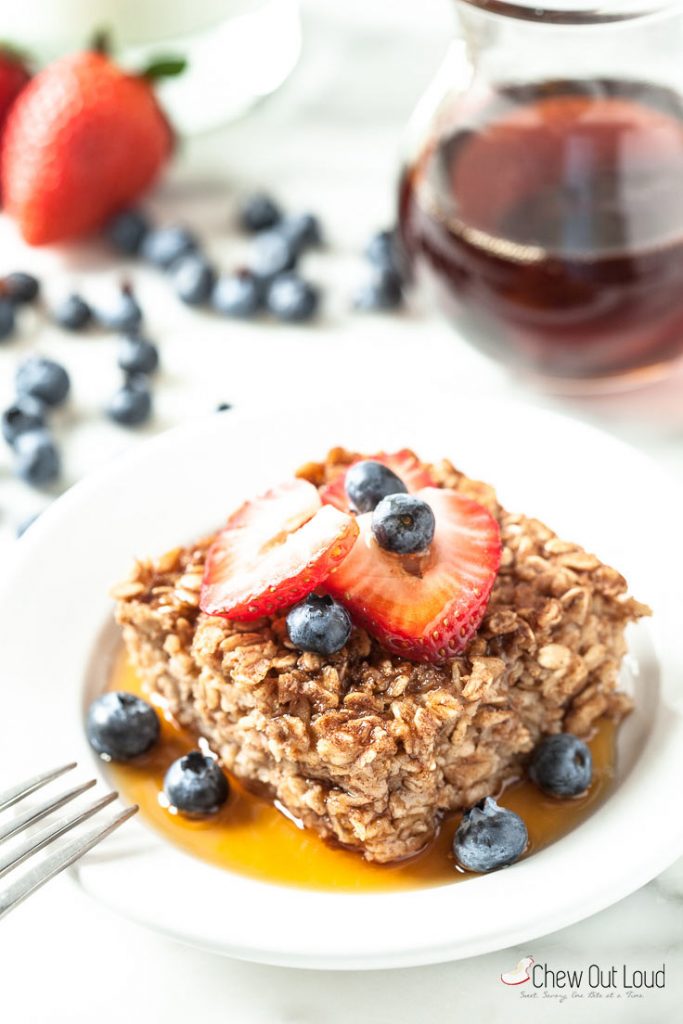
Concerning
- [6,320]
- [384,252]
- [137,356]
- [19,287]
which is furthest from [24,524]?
[384,252]

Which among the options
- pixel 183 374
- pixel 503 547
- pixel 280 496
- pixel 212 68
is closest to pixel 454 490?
pixel 503 547

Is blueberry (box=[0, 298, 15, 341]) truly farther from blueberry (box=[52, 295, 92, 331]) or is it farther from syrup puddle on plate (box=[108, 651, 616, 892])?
syrup puddle on plate (box=[108, 651, 616, 892])

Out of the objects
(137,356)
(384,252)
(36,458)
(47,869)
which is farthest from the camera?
(384,252)

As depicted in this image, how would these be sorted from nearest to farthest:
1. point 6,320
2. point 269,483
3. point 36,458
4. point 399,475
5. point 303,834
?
point 303,834
point 399,475
point 269,483
point 36,458
point 6,320

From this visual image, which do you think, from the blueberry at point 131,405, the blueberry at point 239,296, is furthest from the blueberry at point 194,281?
the blueberry at point 131,405

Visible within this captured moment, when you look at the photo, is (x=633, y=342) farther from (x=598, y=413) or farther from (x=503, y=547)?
(x=503, y=547)

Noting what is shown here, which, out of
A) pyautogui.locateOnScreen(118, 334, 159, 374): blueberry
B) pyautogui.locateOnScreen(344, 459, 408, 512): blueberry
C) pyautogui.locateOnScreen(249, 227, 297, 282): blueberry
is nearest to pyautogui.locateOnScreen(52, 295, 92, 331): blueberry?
pyautogui.locateOnScreen(118, 334, 159, 374): blueberry

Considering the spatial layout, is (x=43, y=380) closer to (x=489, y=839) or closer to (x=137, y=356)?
(x=137, y=356)
